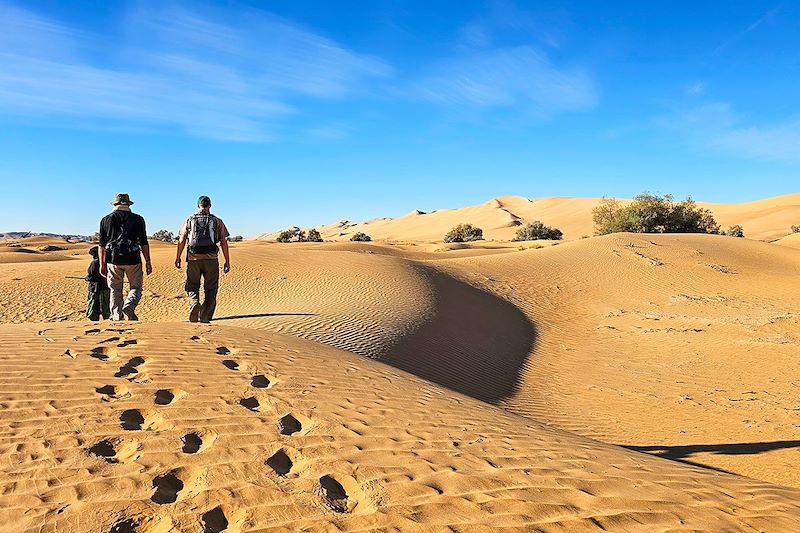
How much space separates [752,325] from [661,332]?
2.06 metres

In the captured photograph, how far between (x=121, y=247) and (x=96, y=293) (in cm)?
188

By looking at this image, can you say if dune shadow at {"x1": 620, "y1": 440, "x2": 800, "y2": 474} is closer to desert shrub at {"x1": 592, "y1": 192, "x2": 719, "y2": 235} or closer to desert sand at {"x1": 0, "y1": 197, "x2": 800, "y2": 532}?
desert sand at {"x1": 0, "y1": 197, "x2": 800, "y2": 532}

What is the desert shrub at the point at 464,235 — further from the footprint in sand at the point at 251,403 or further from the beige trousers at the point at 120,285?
the footprint in sand at the point at 251,403

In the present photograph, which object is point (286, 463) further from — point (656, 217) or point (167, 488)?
point (656, 217)

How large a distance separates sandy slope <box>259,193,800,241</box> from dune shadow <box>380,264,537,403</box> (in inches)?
1532

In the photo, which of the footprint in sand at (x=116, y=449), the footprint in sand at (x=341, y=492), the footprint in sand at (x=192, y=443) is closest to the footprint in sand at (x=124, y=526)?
the footprint in sand at (x=116, y=449)

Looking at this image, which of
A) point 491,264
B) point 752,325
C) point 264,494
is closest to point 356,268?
point 491,264

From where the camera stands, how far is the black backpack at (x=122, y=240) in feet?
24.4

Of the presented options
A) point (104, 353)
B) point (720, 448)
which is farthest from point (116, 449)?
point (720, 448)

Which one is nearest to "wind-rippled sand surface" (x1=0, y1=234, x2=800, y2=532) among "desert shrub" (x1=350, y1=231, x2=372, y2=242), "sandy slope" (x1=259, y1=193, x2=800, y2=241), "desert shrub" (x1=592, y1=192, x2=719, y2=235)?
"desert shrub" (x1=592, y1=192, x2=719, y2=235)

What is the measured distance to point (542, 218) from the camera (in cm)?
7488

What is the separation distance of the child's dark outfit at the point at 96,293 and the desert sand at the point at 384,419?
2.04m

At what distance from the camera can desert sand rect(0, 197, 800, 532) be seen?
9.19 ft

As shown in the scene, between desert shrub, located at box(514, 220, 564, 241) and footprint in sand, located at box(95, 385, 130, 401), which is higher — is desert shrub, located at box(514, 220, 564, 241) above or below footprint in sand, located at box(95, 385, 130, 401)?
above
